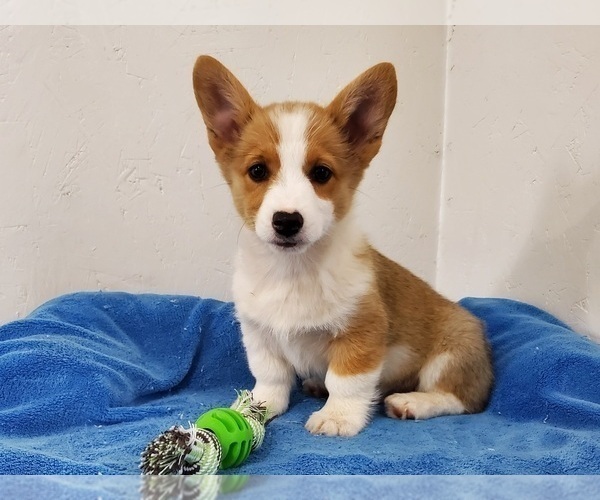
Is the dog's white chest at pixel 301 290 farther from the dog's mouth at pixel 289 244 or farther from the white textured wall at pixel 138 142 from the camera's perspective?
the white textured wall at pixel 138 142

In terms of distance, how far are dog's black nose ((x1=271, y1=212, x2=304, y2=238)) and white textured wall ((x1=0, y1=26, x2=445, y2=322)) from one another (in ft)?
4.13

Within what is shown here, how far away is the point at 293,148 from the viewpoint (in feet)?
5.74

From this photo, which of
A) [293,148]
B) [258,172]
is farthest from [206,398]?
[293,148]

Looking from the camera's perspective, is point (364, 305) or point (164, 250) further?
point (164, 250)

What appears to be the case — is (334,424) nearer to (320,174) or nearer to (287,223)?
(287,223)

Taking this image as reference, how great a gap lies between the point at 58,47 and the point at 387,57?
4.87 feet

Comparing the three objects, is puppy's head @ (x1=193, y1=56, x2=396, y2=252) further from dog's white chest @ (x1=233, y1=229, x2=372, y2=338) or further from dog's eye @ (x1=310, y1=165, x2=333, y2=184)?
dog's white chest @ (x1=233, y1=229, x2=372, y2=338)

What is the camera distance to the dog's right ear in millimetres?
1866

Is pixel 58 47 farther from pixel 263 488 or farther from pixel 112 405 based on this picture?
pixel 263 488

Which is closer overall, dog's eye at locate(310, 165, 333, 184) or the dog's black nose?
the dog's black nose

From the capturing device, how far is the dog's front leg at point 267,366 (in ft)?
6.45

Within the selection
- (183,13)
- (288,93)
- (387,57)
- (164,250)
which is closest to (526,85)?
(387,57)

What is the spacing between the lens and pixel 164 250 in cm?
287

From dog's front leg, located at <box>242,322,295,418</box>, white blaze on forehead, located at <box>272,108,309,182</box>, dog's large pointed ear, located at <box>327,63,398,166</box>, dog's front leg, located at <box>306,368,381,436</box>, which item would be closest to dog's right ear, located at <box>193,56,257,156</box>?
white blaze on forehead, located at <box>272,108,309,182</box>
